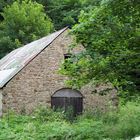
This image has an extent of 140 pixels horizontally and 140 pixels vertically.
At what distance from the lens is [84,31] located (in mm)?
16078

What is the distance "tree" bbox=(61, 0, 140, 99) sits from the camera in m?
15.5

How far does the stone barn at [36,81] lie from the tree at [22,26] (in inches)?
882

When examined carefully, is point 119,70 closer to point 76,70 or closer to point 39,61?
point 76,70

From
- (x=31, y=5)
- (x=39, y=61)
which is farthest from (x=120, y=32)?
(x=31, y=5)

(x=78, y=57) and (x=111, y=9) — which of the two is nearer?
(x=111, y=9)

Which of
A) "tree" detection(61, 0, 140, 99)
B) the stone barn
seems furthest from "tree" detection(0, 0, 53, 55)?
"tree" detection(61, 0, 140, 99)

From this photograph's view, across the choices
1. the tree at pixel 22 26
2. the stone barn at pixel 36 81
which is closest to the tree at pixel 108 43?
the stone barn at pixel 36 81

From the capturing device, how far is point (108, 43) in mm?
16469

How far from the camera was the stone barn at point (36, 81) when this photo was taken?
27.6 m

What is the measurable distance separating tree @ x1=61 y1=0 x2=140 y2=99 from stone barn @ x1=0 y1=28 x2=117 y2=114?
1038cm

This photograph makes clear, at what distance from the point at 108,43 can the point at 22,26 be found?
125ft

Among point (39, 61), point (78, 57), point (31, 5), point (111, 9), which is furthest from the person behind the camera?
point (31, 5)

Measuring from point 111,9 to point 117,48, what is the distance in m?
1.99

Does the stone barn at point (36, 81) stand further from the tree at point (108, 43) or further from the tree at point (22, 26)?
the tree at point (22, 26)
